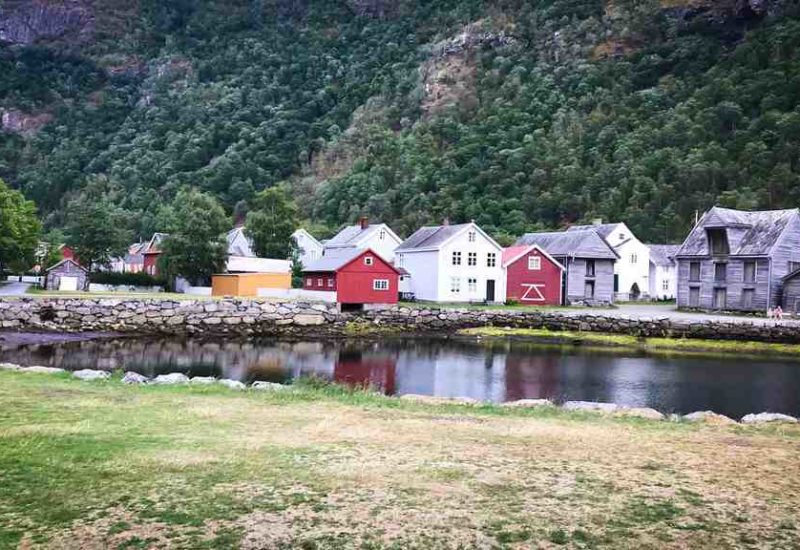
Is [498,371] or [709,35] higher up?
[709,35]

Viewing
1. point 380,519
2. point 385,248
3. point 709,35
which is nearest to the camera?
point 380,519

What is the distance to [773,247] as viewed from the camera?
2219 inches

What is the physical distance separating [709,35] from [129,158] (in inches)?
5160

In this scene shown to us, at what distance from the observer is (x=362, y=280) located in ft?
192

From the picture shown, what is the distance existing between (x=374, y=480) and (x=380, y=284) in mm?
49133

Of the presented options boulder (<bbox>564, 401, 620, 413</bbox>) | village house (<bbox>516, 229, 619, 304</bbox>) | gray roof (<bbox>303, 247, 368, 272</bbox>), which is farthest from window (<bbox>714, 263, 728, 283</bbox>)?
boulder (<bbox>564, 401, 620, 413</bbox>)

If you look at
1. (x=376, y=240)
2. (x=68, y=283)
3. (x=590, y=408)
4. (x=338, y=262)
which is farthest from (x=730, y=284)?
(x=68, y=283)

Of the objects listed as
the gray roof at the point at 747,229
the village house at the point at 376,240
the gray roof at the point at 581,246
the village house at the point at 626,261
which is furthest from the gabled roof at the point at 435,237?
the gray roof at the point at 747,229

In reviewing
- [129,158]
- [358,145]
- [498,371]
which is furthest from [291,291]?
[129,158]

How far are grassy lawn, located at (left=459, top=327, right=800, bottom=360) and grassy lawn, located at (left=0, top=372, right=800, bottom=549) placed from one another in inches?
1189

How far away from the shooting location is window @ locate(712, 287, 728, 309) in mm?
60156

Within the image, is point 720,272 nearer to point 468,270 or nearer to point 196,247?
point 468,270

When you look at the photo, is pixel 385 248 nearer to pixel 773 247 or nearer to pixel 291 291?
pixel 291 291

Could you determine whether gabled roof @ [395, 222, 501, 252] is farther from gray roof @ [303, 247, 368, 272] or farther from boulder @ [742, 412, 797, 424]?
boulder @ [742, 412, 797, 424]
